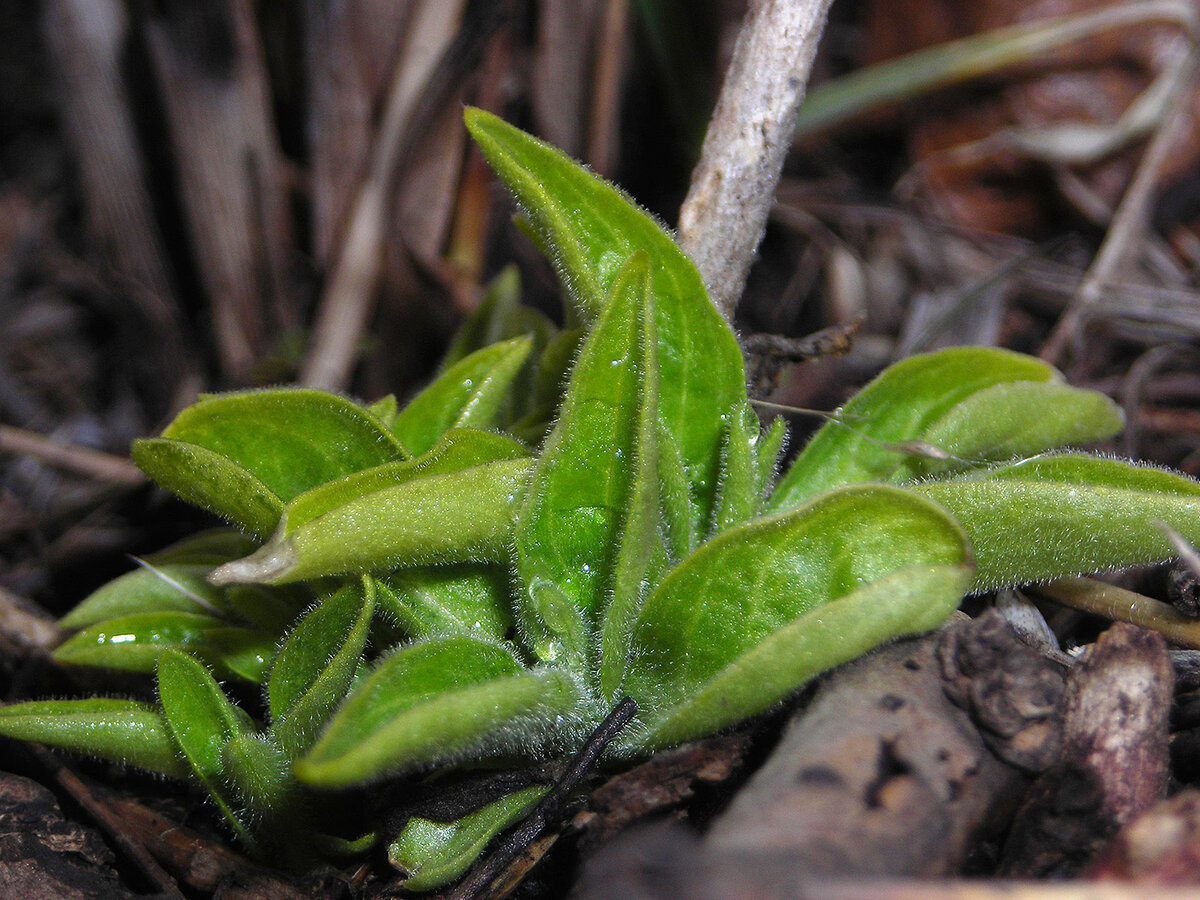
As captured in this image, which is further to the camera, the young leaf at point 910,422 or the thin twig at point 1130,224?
the thin twig at point 1130,224

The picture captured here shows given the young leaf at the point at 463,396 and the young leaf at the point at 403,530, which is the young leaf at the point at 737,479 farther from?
the young leaf at the point at 463,396

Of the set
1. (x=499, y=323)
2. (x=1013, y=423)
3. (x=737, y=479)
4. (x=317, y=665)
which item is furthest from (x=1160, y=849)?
Answer: (x=499, y=323)

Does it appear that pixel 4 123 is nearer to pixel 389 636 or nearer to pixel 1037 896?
pixel 389 636

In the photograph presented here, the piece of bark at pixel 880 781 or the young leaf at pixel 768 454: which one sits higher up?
the young leaf at pixel 768 454

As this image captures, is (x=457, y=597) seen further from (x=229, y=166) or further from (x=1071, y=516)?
(x=229, y=166)

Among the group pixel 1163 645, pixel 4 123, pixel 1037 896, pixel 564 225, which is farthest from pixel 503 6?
pixel 4 123

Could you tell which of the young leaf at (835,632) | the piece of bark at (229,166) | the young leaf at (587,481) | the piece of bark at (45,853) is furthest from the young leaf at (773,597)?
the piece of bark at (229,166)
